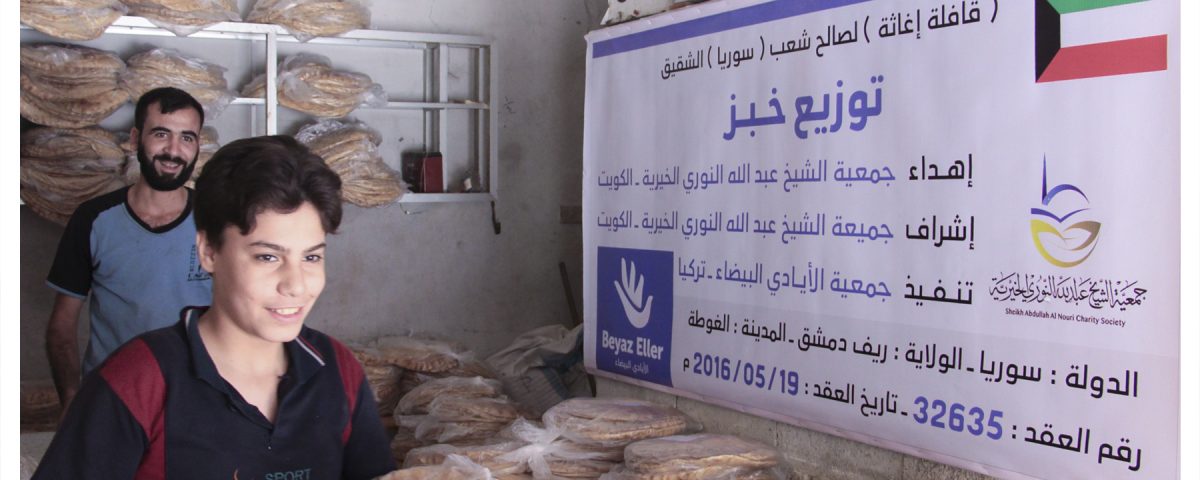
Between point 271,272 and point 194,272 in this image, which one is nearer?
point 271,272

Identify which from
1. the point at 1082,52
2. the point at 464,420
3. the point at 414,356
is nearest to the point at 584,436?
the point at 464,420

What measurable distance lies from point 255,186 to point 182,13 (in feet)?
10.7

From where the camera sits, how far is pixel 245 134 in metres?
5.16

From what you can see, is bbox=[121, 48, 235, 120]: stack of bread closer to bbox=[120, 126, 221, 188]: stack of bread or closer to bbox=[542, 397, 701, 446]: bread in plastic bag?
bbox=[120, 126, 221, 188]: stack of bread

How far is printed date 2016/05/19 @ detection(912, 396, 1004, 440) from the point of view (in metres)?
2.81

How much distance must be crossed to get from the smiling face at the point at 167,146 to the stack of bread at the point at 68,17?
2.75 ft

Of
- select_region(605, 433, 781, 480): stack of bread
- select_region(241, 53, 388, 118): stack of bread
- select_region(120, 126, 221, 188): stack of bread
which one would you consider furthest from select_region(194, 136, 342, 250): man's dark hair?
select_region(241, 53, 388, 118): stack of bread

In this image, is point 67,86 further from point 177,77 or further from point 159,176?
point 159,176

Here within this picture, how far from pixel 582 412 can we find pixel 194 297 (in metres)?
1.38

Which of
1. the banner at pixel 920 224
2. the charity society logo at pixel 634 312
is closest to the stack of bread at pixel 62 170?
the charity society logo at pixel 634 312

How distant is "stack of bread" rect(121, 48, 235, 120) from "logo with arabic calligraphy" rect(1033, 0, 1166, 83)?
11.4 ft

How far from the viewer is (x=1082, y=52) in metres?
2.56

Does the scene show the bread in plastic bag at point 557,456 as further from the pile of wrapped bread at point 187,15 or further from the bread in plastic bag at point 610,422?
the pile of wrapped bread at point 187,15

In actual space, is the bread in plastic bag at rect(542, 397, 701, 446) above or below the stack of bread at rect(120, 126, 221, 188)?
below
